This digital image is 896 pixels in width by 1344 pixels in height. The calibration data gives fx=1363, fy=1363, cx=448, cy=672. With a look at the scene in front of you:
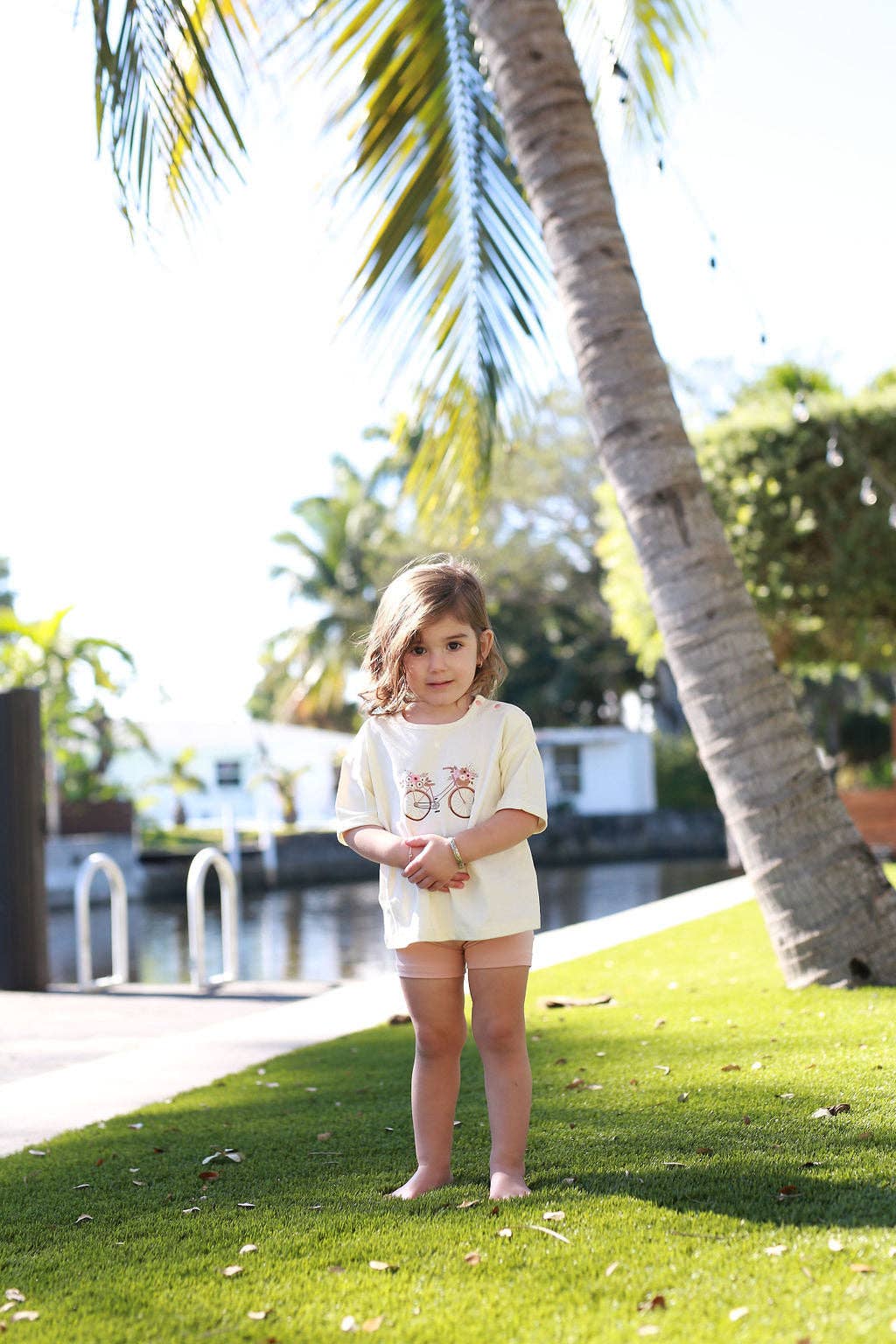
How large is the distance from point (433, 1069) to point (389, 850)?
585 millimetres

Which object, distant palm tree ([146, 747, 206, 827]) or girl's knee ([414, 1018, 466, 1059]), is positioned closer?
girl's knee ([414, 1018, 466, 1059])

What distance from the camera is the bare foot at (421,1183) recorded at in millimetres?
3426

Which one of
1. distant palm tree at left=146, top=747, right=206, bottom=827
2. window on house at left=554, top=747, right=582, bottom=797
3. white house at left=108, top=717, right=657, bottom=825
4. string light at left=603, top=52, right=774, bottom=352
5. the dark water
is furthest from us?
window on house at left=554, top=747, right=582, bottom=797

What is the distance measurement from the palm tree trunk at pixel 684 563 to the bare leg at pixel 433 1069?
2833 mm

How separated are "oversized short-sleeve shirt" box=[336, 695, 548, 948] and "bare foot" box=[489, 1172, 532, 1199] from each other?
586 millimetres

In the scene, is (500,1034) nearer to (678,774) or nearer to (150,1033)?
(150,1033)

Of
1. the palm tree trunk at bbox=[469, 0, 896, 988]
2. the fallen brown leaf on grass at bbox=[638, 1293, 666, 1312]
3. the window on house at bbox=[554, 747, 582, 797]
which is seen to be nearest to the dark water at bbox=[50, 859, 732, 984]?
the palm tree trunk at bbox=[469, 0, 896, 988]

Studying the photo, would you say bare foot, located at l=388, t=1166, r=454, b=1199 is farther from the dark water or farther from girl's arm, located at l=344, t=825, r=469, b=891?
the dark water

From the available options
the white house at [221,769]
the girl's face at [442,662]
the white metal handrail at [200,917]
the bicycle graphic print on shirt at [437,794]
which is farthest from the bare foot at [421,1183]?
the white house at [221,769]

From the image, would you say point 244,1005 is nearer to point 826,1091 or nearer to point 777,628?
point 826,1091

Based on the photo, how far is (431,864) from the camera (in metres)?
3.27

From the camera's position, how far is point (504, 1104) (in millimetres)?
3361

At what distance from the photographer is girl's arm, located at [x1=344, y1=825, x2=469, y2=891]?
332cm

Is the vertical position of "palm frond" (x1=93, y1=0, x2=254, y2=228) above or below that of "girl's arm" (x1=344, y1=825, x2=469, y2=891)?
above
